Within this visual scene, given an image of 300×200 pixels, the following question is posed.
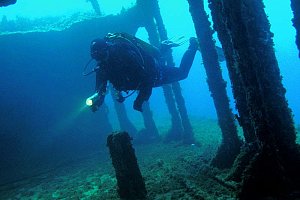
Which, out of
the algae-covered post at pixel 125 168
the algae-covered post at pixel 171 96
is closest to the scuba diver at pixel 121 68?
the algae-covered post at pixel 125 168

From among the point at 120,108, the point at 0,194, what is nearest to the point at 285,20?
the point at 120,108

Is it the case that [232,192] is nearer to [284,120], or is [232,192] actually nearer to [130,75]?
[284,120]

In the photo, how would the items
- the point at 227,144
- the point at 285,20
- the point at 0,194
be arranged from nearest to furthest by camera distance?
the point at 227,144 → the point at 0,194 → the point at 285,20

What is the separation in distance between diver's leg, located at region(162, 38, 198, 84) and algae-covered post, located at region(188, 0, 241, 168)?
0.85 meters

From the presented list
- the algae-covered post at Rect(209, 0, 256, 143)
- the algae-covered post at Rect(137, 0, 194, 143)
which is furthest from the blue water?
the algae-covered post at Rect(209, 0, 256, 143)

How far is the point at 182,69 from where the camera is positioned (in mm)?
8297

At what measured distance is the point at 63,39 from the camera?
715 inches

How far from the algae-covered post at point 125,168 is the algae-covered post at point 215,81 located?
6.29 feet

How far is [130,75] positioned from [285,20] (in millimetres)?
179888

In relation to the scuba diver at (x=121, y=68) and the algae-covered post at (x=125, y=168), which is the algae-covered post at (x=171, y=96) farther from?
the algae-covered post at (x=125, y=168)

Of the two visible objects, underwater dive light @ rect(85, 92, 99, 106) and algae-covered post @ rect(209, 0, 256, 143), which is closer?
algae-covered post @ rect(209, 0, 256, 143)

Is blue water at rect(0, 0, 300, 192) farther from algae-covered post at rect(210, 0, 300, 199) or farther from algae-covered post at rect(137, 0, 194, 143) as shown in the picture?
algae-covered post at rect(210, 0, 300, 199)

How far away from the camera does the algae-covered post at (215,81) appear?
22.2 ft

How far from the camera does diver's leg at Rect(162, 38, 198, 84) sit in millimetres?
7580
